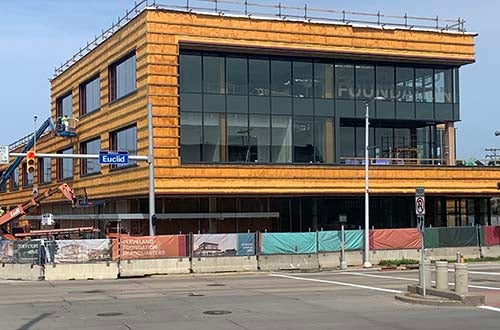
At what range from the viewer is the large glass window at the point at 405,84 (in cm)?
4597

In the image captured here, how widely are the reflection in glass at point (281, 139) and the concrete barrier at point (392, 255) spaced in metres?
7.60

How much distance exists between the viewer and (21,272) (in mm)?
32531

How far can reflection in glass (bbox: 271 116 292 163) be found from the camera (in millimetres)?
42531

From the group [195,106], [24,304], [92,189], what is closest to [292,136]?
[195,106]

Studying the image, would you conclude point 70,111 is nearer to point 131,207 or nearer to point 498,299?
point 131,207

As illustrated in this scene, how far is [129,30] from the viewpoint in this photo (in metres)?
42.4

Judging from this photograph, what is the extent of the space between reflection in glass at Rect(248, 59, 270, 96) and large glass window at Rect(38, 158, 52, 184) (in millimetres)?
25498

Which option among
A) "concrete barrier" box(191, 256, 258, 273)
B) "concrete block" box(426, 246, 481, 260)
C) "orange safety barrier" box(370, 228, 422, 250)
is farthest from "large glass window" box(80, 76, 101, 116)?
"concrete block" box(426, 246, 481, 260)

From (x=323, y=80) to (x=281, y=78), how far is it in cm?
282

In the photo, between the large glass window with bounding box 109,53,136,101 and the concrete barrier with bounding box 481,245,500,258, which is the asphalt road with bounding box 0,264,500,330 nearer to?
the concrete barrier with bounding box 481,245,500,258

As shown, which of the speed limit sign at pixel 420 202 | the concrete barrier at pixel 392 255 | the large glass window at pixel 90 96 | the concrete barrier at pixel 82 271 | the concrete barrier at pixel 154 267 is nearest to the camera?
the speed limit sign at pixel 420 202

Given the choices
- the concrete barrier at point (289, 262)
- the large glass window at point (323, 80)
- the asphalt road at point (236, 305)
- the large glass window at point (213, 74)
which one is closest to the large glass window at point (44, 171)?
the large glass window at point (213, 74)

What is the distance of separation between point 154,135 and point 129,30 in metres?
6.90

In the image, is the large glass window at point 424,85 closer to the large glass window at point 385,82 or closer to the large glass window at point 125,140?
the large glass window at point 385,82
